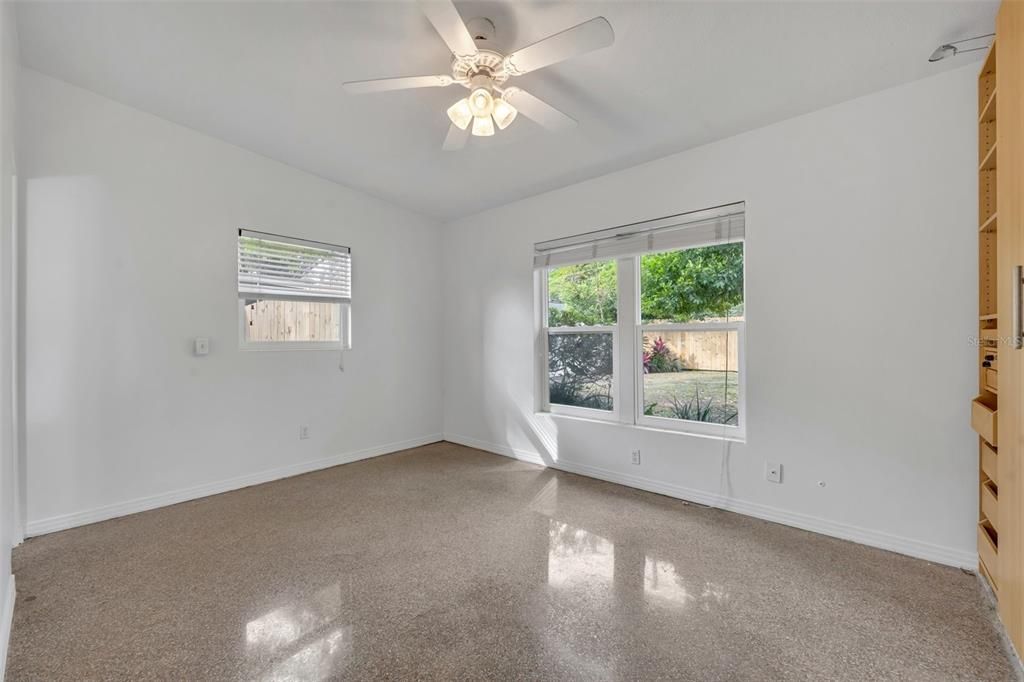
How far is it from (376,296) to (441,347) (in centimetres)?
97

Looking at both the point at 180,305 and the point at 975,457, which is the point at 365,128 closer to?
the point at 180,305

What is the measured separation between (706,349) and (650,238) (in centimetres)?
90

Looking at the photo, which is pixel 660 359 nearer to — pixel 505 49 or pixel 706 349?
pixel 706 349

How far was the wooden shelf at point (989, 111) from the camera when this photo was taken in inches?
75.4

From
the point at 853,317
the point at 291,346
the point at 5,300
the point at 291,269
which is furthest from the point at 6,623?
the point at 853,317

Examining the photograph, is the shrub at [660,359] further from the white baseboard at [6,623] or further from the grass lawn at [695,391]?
the white baseboard at [6,623]

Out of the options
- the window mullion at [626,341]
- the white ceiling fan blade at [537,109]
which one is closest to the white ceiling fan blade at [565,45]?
the white ceiling fan blade at [537,109]

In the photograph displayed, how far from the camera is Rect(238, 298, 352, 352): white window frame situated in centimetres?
345

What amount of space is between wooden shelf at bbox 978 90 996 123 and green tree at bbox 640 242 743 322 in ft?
3.85

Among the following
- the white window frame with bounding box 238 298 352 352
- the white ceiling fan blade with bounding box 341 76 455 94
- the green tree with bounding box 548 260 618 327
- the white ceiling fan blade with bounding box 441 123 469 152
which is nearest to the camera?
the white ceiling fan blade with bounding box 341 76 455 94

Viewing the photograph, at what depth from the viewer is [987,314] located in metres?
2.03

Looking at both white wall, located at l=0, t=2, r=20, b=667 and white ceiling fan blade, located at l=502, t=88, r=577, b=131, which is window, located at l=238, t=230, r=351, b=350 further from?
white ceiling fan blade, located at l=502, t=88, r=577, b=131

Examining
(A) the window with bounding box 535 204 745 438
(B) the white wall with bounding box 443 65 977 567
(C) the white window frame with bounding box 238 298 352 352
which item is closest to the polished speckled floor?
(B) the white wall with bounding box 443 65 977 567

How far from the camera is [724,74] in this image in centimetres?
226
